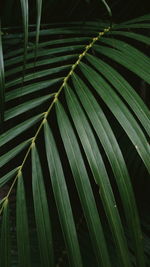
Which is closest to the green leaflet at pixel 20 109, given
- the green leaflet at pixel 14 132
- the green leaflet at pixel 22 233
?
the green leaflet at pixel 14 132

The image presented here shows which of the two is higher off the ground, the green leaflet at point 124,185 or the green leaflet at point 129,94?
the green leaflet at point 129,94

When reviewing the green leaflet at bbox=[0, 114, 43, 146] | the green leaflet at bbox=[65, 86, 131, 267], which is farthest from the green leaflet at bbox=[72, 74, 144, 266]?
the green leaflet at bbox=[0, 114, 43, 146]

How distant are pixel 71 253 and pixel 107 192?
0.10 m

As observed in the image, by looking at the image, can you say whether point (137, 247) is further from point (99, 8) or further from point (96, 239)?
point (99, 8)

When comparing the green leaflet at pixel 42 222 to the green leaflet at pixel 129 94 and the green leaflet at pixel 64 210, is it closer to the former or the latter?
the green leaflet at pixel 64 210

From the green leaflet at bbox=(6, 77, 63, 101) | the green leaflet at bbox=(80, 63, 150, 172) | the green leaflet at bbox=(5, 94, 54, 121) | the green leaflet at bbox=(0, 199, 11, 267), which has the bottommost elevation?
the green leaflet at bbox=(0, 199, 11, 267)

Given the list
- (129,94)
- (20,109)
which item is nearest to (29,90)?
(20,109)

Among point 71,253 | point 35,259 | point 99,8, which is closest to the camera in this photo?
point 71,253

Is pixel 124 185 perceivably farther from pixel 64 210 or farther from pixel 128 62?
pixel 128 62

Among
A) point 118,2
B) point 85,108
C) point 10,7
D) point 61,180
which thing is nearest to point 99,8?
point 118,2

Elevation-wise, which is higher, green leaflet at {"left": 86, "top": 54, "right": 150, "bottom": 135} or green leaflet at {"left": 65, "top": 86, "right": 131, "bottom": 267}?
green leaflet at {"left": 86, "top": 54, "right": 150, "bottom": 135}

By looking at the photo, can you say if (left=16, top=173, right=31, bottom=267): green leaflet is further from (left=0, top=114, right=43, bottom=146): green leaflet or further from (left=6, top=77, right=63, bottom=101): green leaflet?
(left=6, top=77, right=63, bottom=101): green leaflet

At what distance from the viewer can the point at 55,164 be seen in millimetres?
555

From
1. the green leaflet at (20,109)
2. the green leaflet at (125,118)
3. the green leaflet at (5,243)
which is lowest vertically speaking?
the green leaflet at (5,243)
